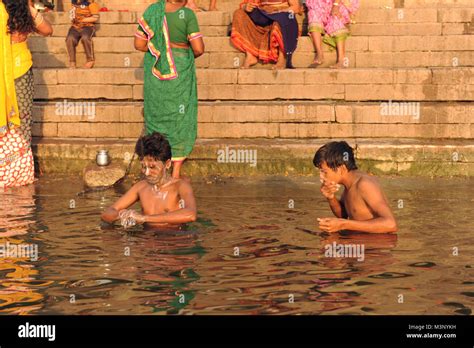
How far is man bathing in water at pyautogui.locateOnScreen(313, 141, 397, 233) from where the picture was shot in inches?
319

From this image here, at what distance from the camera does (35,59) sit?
14.4m

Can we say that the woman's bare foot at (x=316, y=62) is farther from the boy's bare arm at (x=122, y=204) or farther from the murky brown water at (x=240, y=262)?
the boy's bare arm at (x=122, y=204)

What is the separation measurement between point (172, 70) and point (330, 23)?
3392mm

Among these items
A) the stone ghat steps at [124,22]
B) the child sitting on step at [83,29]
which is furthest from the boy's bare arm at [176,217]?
the stone ghat steps at [124,22]

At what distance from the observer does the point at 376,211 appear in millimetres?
8281

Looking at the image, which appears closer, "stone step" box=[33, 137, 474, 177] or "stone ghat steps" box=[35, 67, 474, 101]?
"stone step" box=[33, 137, 474, 177]

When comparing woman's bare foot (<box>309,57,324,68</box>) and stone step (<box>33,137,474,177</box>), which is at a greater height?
woman's bare foot (<box>309,57,324,68</box>)

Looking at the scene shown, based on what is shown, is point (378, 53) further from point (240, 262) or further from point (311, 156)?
point (240, 262)

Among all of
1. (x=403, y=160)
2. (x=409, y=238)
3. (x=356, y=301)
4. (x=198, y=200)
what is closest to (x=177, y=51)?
(x=198, y=200)

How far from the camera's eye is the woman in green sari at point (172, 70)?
1066 cm

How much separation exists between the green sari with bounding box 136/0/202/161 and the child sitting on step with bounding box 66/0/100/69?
308 cm

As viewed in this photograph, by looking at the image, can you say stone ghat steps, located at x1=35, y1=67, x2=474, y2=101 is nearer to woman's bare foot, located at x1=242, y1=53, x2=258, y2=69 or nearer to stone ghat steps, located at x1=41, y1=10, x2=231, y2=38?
woman's bare foot, located at x1=242, y1=53, x2=258, y2=69

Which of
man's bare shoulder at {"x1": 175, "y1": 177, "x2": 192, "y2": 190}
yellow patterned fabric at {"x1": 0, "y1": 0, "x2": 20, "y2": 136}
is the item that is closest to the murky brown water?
man's bare shoulder at {"x1": 175, "y1": 177, "x2": 192, "y2": 190}
